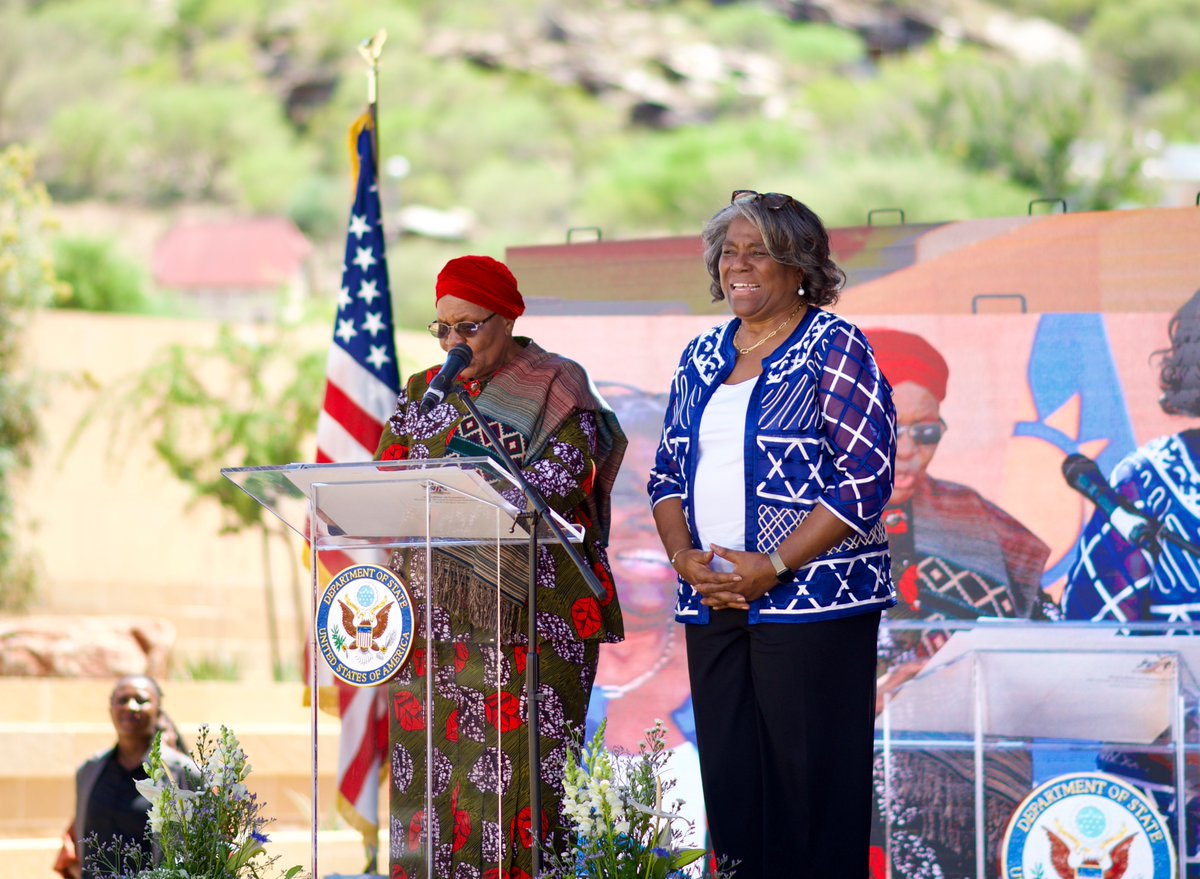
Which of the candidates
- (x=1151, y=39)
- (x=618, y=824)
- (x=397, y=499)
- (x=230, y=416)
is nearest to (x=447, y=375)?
(x=397, y=499)

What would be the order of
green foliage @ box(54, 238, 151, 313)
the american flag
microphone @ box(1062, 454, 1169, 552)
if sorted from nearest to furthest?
microphone @ box(1062, 454, 1169, 552) < the american flag < green foliage @ box(54, 238, 151, 313)

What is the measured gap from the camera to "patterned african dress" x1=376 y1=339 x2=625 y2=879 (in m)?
3.53

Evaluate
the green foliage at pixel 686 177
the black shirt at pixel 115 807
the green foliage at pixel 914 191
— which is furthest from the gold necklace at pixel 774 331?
the green foliage at pixel 686 177

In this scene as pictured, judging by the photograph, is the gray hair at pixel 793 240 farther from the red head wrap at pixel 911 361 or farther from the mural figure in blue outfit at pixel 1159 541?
the mural figure in blue outfit at pixel 1159 541

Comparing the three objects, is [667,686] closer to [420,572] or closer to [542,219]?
[420,572]

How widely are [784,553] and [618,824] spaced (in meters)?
0.63

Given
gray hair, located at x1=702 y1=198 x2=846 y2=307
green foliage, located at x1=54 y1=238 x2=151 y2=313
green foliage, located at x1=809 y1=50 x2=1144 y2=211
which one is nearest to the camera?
gray hair, located at x1=702 y1=198 x2=846 y2=307

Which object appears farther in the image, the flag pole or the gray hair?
the flag pole

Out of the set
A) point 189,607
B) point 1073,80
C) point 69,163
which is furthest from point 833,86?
point 189,607

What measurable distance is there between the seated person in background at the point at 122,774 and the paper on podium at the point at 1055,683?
259cm

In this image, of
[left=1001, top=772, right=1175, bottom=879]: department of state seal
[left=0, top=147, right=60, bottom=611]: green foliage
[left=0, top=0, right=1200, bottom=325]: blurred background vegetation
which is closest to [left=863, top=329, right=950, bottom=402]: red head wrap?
[left=1001, top=772, right=1175, bottom=879]: department of state seal

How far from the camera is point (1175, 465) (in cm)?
432

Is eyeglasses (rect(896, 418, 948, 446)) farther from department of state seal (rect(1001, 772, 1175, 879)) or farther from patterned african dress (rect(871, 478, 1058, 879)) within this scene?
department of state seal (rect(1001, 772, 1175, 879))

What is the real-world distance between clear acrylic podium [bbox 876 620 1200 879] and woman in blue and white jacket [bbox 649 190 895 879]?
4.23 ft
